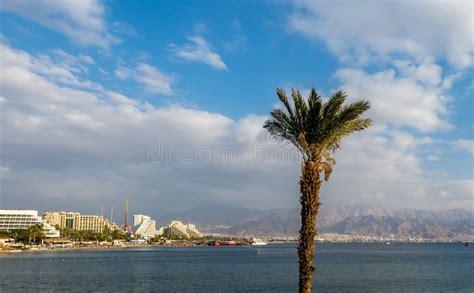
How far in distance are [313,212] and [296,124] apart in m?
3.99

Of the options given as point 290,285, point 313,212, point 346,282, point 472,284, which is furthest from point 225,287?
point 313,212

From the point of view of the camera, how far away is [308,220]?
19.0 metres

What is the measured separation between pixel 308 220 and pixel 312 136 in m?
3.69

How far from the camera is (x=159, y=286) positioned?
204 feet

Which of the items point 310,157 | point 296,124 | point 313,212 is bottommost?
point 313,212

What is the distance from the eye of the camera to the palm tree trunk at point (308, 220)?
18.9 m

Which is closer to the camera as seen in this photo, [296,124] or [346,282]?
[296,124]

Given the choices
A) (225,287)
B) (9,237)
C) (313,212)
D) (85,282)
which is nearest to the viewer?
(313,212)

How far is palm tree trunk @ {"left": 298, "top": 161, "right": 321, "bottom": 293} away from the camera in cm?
1892

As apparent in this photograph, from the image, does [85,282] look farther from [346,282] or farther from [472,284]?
[472,284]

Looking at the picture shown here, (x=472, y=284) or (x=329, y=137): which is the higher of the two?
(x=329, y=137)

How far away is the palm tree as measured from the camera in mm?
19031

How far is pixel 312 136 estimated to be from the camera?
1998 cm

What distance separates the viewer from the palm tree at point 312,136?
19031mm
